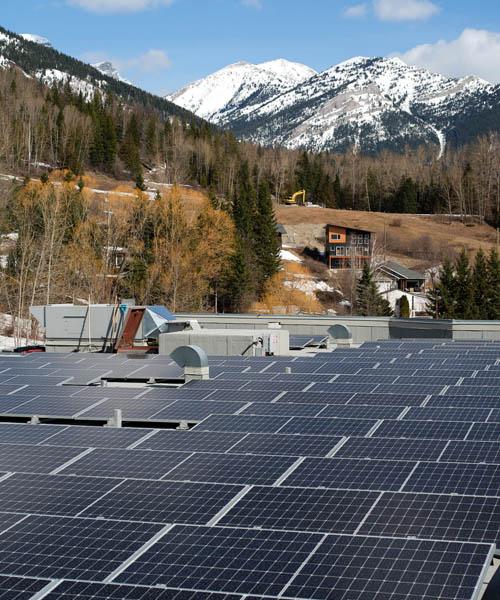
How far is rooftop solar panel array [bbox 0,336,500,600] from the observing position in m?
7.93

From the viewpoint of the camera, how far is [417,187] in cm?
17575

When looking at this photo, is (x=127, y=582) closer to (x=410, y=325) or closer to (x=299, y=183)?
(x=410, y=325)

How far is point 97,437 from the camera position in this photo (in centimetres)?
1438

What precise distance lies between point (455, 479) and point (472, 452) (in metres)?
1.54

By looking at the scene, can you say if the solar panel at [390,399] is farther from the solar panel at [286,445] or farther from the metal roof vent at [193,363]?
the metal roof vent at [193,363]

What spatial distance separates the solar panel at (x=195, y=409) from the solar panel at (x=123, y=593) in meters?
8.35

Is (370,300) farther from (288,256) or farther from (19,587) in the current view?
(19,587)

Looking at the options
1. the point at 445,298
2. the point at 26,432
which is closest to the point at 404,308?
the point at 445,298

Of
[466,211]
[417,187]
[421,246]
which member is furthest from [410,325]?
[417,187]

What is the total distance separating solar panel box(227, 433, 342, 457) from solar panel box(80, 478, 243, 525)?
2.07 m

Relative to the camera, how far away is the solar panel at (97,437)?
1389 cm

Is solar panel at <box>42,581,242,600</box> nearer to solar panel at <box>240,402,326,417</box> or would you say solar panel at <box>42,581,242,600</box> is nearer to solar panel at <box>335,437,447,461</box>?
solar panel at <box>335,437,447,461</box>

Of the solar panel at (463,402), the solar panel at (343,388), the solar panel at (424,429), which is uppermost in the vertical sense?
the solar panel at (343,388)

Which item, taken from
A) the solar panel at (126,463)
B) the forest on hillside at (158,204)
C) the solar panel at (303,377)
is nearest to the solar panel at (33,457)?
the solar panel at (126,463)
